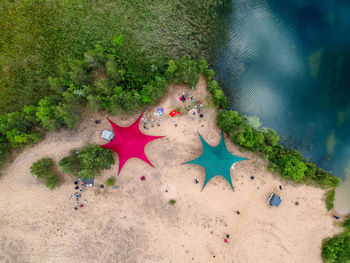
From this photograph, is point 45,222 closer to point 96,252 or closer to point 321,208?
point 96,252

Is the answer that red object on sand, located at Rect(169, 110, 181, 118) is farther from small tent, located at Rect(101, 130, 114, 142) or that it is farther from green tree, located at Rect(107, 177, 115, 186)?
green tree, located at Rect(107, 177, 115, 186)

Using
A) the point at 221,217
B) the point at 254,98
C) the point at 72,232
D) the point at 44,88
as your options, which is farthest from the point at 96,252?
the point at 254,98

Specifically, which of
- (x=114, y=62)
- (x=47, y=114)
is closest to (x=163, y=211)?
(x=47, y=114)

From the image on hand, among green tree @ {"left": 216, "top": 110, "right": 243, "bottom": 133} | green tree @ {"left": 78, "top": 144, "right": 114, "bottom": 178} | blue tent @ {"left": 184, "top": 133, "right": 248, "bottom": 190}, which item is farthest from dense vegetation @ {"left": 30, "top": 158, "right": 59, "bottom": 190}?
green tree @ {"left": 216, "top": 110, "right": 243, "bottom": 133}

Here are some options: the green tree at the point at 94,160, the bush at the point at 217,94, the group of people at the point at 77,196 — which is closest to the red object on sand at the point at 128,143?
the green tree at the point at 94,160

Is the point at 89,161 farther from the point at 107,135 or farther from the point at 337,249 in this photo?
the point at 337,249

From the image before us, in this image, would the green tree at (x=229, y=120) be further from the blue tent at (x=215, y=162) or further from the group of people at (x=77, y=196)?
the group of people at (x=77, y=196)
